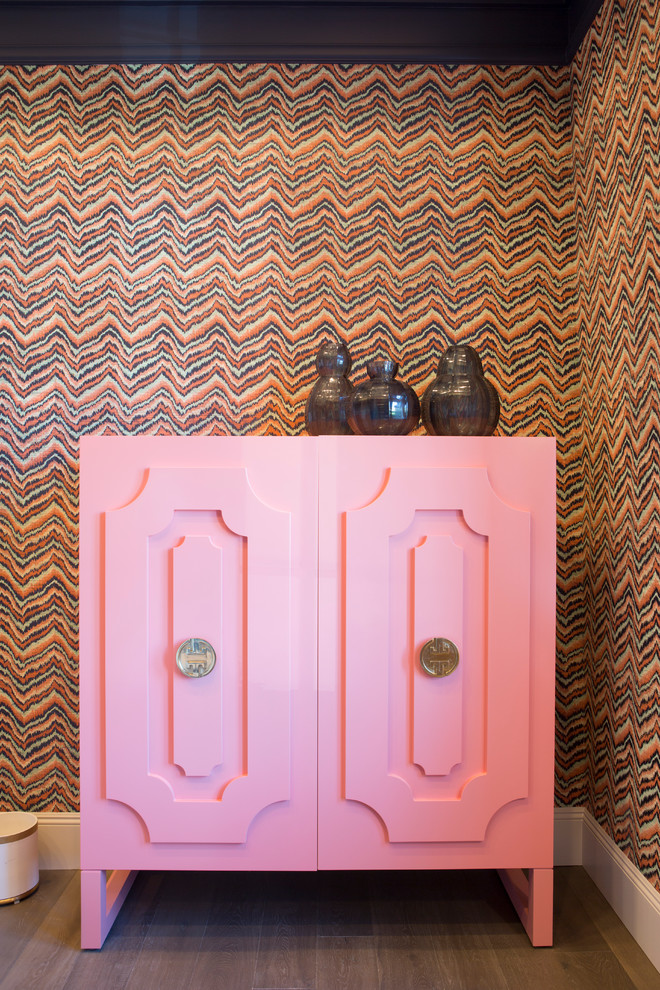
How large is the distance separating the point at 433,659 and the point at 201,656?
489 millimetres

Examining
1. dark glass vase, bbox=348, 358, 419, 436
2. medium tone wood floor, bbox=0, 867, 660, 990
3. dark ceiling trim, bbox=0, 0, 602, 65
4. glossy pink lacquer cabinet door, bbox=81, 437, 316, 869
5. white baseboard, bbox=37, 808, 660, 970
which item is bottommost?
medium tone wood floor, bbox=0, 867, 660, 990

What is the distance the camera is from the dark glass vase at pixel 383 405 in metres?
1.64

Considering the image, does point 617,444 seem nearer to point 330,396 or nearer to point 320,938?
point 330,396

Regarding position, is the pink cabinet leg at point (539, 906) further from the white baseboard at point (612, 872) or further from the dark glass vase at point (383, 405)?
the dark glass vase at point (383, 405)

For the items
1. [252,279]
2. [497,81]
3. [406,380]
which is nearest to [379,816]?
[406,380]

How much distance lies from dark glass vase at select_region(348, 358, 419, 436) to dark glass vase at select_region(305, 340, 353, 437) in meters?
0.04

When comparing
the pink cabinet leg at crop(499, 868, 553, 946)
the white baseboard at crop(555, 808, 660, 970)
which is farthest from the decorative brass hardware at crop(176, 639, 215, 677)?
the white baseboard at crop(555, 808, 660, 970)

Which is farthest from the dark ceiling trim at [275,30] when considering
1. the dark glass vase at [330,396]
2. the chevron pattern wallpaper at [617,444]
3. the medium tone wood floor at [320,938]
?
the medium tone wood floor at [320,938]

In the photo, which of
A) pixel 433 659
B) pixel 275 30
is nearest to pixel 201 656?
pixel 433 659

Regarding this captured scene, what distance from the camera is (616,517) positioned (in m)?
1.77

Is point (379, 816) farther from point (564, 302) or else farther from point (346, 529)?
point (564, 302)

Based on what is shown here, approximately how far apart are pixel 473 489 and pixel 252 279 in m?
0.93

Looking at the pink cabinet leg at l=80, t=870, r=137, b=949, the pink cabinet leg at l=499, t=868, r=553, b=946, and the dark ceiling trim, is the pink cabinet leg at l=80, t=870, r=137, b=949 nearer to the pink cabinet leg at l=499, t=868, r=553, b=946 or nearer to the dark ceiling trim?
the pink cabinet leg at l=499, t=868, r=553, b=946

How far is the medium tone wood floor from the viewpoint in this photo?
1463mm
